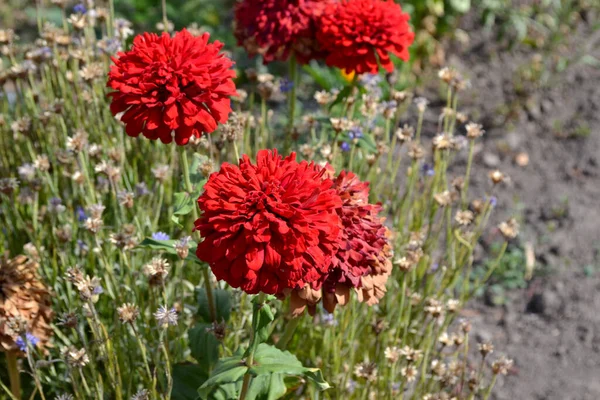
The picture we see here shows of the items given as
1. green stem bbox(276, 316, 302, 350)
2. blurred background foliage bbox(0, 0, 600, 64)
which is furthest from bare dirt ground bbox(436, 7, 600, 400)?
green stem bbox(276, 316, 302, 350)

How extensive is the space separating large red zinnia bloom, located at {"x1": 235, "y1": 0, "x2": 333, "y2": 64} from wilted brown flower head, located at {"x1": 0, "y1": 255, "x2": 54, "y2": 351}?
902mm

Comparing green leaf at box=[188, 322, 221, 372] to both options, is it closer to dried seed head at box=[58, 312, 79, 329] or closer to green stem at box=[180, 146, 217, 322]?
green stem at box=[180, 146, 217, 322]

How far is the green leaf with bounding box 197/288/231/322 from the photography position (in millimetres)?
1861

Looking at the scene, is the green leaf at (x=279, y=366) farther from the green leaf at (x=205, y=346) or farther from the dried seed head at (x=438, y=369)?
the dried seed head at (x=438, y=369)

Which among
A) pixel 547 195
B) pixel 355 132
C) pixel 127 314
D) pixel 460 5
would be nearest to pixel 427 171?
pixel 355 132

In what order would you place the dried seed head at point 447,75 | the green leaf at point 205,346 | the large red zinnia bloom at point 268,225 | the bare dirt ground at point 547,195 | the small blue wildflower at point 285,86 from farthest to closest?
the bare dirt ground at point 547,195 < the small blue wildflower at point 285,86 < the dried seed head at point 447,75 < the green leaf at point 205,346 < the large red zinnia bloom at point 268,225

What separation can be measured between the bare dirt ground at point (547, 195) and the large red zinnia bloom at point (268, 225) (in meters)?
1.64

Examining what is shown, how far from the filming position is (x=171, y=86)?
1.50m

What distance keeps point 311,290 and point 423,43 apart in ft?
9.86

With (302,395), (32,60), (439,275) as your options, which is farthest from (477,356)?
(32,60)

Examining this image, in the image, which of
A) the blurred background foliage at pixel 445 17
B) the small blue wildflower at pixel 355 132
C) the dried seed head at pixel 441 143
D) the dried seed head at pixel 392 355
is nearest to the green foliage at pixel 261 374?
the dried seed head at pixel 392 355

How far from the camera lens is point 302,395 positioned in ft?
7.14

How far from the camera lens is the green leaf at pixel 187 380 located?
1.84 meters

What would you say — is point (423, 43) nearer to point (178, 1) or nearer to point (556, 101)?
point (556, 101)
